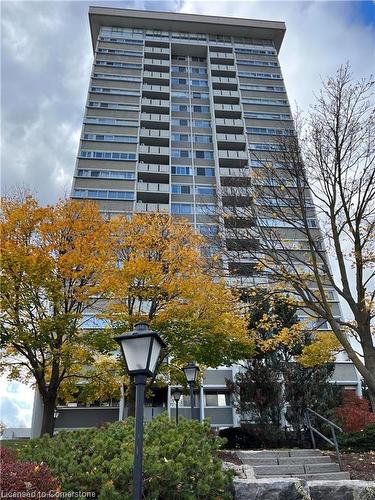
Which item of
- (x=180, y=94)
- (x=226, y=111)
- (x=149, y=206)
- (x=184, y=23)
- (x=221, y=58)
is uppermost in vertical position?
(x=184, y=23)

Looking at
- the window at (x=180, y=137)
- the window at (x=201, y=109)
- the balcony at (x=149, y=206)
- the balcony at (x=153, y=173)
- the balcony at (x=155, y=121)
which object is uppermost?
the window at (x=201, y=109)

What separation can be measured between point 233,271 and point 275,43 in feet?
182

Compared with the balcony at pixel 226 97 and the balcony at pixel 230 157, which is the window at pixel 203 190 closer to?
the balcony at pixel 230 157

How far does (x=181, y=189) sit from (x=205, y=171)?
380 centimetres

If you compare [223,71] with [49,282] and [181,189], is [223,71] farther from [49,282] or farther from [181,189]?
[49,282]

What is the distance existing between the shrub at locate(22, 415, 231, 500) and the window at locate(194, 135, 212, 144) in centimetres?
4067

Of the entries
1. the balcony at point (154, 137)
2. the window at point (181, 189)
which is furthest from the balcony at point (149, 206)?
the balcony at point (154, 137)

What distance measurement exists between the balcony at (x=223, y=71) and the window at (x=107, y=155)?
1901 centimetres

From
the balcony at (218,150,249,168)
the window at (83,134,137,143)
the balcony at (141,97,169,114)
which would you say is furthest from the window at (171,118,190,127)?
the balcony at (218,150,249,168)

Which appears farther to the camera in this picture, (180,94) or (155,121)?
(180,94)

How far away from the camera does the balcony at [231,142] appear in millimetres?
43125

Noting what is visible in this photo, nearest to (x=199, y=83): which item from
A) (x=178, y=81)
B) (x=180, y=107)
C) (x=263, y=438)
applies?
(x=178, y=81)

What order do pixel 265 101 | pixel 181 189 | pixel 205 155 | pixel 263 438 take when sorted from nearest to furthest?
pixel 263 438, pixel 181 189, pixel 205 155, pixel 265 101

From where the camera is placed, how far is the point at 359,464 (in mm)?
9195
